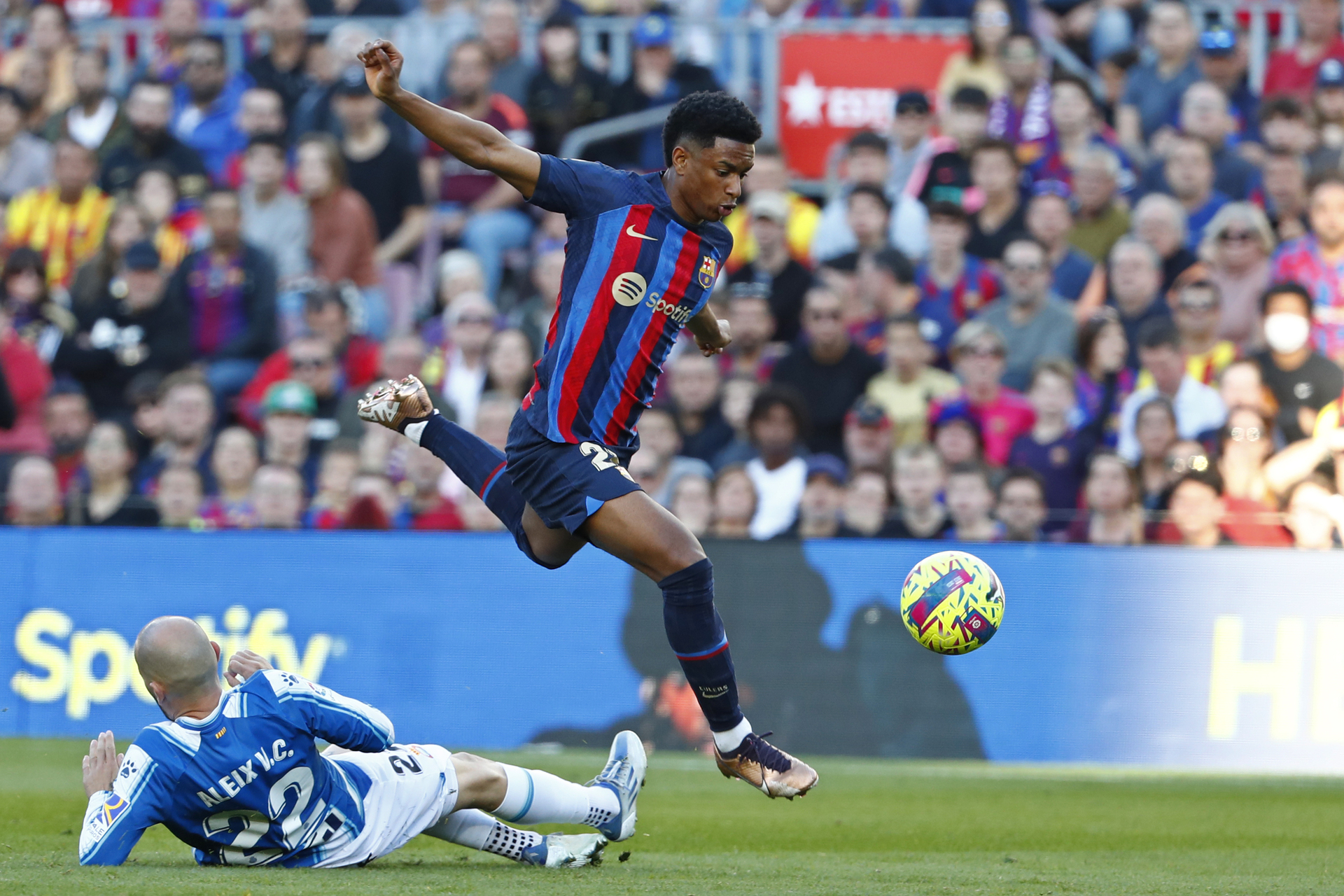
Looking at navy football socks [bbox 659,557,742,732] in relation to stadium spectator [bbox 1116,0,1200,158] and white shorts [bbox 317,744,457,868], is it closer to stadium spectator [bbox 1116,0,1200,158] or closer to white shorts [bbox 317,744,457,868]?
white shorts [bbox 317,744,457,868]

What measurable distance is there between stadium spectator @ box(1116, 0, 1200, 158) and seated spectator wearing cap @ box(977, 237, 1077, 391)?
211 cm

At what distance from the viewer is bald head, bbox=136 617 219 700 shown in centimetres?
576

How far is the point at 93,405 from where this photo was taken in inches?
536

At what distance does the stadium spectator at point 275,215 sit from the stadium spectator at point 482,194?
42.0 inches

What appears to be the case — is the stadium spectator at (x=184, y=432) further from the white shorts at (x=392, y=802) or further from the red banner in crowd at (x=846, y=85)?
the white shorts at (x=392, y=802)

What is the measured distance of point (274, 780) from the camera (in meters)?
5.89

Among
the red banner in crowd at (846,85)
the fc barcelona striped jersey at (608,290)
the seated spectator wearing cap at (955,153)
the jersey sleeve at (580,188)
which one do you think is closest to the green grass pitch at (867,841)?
the fc barcelona striped jersey at (608,290)

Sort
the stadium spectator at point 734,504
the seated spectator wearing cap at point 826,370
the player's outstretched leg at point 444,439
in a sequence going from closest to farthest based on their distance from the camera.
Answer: the player's outstretched leg at point 444,439
the stadium spectator at point 734,504
the seated spectator wearing cap at point 826,370

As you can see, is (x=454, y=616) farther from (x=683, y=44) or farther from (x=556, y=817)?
(x=683, y=44)

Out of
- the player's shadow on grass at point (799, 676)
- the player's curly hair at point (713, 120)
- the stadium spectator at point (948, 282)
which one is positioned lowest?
the player's shadow on grass at point (799, 676)

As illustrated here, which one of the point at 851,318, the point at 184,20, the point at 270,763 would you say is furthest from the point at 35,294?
the point at 270,763

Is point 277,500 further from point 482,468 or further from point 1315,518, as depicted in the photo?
point 1315,518

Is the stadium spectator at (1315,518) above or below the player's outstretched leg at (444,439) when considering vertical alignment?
below

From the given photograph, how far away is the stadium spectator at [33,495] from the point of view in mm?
11414
